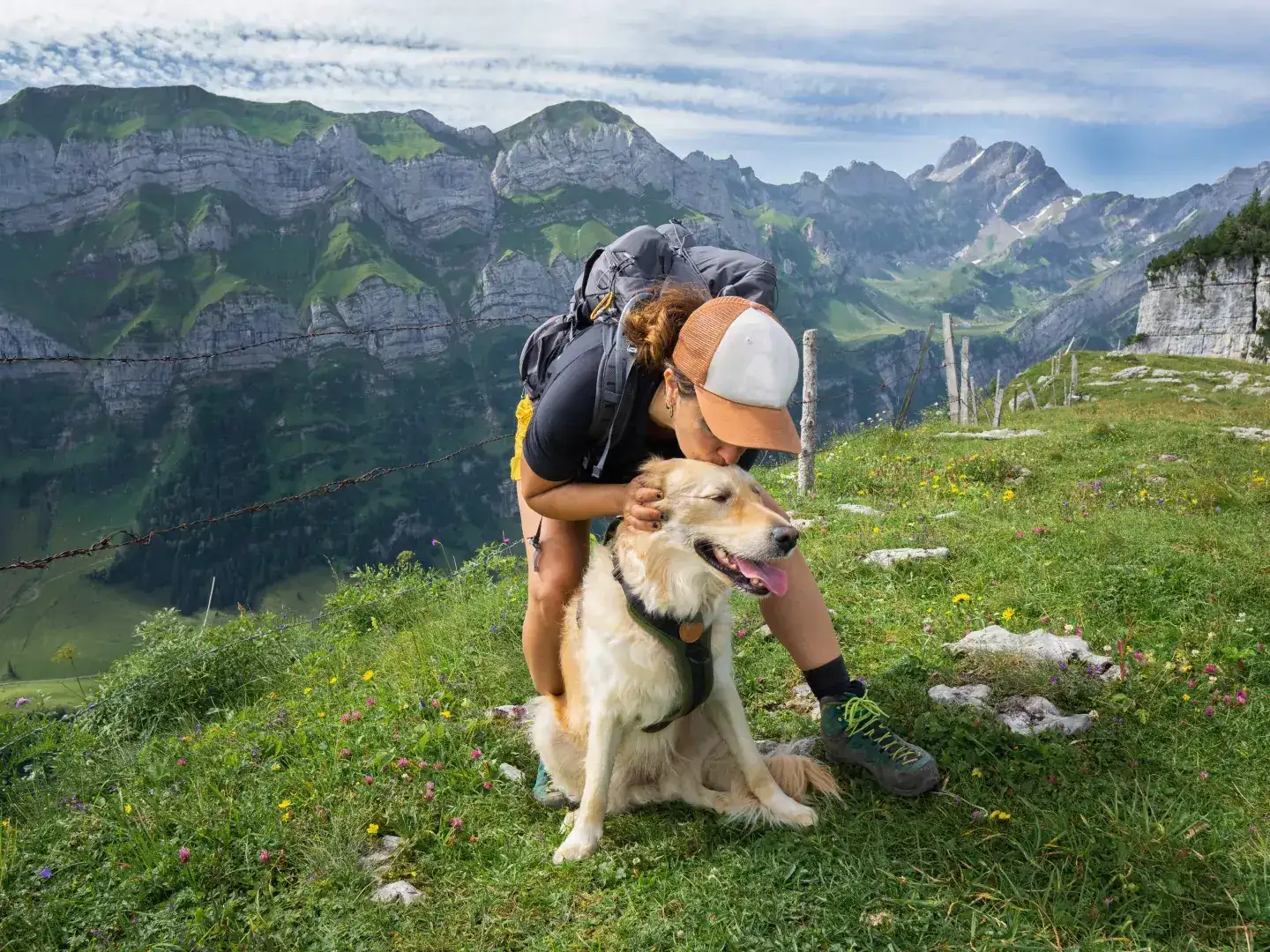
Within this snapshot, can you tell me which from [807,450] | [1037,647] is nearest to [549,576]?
[1037,647]

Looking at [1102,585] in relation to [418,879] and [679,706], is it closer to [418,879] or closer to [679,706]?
[679,706]

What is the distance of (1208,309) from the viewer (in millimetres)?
73312

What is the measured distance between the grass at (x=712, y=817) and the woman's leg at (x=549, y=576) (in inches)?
32.4

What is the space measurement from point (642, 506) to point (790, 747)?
1968 mm

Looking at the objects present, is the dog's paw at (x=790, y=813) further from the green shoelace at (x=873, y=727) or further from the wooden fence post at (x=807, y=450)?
the wooden fence post at (x=807, y=450)

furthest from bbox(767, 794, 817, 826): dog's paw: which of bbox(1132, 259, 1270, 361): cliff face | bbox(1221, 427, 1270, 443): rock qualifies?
bbox(1132, 259, 1270, 361): cliff face

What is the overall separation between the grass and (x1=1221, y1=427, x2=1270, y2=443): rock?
7.88 meters

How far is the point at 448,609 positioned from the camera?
689 centimetres

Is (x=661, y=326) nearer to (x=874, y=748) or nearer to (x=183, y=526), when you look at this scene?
(x=874, y=748)

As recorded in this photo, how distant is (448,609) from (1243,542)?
7.02 metres

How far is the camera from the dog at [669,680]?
3.10m

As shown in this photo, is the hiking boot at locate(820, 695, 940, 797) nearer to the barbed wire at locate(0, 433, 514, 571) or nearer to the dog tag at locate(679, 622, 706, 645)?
the dog tag at locate(679, 622, 706, 645)

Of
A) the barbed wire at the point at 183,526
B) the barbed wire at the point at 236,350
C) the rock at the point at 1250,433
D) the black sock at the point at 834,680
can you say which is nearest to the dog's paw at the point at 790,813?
the black sock at the point at 834,680

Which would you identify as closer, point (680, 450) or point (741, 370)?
point (741, 370)
